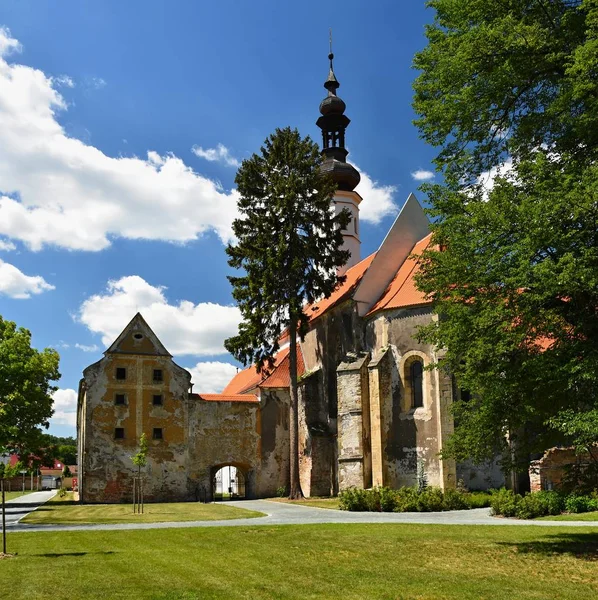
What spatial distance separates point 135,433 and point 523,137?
1003 inches

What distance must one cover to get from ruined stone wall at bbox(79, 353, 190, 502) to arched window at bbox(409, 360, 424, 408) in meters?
12.5

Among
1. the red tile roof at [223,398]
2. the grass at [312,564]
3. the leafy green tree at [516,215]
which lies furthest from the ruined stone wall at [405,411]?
the leafy green tree at [516,215]

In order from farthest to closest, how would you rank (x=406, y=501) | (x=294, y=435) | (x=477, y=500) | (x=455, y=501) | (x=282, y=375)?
1. (x=282, y=375)
2. (x=294, y=435)
3. (x=477, y=500)
4. (x=455, y=501)
5. (x=406, y=501)

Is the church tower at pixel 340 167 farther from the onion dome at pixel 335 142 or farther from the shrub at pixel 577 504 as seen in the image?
the shrub at pixel 577 504

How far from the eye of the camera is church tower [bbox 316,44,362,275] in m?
45.3

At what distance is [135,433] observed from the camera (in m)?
33.6

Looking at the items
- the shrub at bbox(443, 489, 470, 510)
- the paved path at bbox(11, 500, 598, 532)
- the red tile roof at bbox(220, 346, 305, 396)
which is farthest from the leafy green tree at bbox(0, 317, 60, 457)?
the shrub at bbox(443, 489, 470, 510)

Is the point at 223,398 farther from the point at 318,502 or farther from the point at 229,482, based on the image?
the point at 229,482

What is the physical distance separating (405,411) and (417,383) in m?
1.35

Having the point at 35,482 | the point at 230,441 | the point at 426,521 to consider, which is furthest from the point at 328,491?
the point at 35,482

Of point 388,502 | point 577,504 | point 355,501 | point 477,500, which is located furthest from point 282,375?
point 577,504

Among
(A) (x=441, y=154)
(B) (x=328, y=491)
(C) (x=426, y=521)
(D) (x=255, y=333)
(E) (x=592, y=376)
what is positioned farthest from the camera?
(B) (x=328, y=491)

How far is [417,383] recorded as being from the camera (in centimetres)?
2906

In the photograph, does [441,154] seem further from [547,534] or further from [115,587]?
[115,587]
